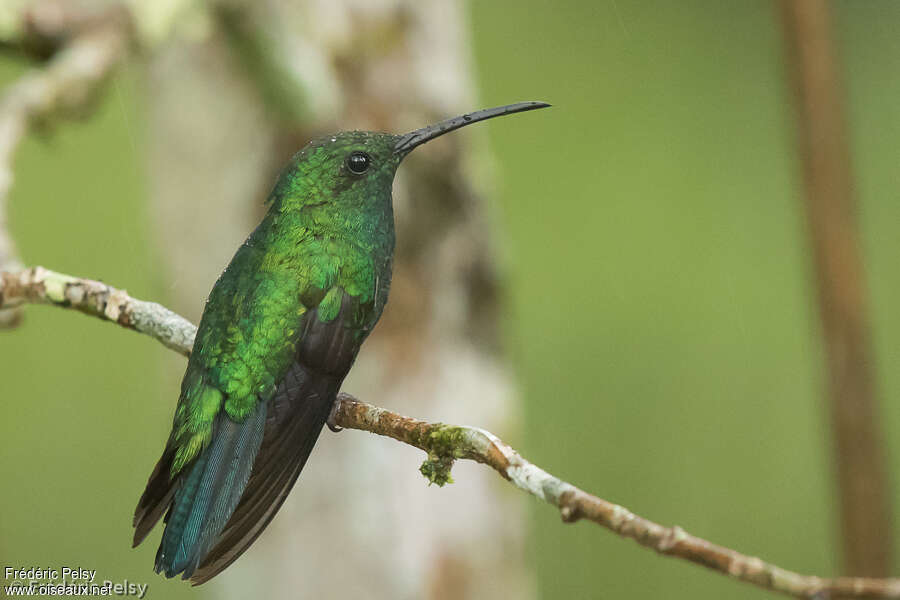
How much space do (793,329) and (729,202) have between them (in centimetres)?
110

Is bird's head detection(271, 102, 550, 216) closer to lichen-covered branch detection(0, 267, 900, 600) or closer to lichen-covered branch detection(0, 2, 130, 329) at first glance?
lichen-covered branch detection(0, 267, 900, 600)

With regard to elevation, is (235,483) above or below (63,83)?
below

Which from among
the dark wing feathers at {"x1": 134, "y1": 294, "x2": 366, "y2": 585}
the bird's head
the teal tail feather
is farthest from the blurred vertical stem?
the teal tail feather

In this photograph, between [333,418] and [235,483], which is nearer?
[235,483]

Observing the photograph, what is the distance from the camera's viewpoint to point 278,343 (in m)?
2.04

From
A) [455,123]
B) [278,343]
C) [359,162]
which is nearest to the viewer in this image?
[455,123]

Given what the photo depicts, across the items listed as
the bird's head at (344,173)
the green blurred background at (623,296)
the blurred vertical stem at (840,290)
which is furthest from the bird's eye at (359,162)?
the green blurred background at (623,296)

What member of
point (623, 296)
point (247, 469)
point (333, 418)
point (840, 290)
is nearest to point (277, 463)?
point (247, 469)

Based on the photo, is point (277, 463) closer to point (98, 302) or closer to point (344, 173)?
point (98, 302)

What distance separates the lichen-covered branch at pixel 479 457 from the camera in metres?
1.02

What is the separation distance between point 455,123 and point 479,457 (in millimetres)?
709

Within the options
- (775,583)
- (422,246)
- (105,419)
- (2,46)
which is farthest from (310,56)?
(105,419)

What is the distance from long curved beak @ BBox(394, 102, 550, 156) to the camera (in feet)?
5.83

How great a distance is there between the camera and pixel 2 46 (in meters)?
3.74
